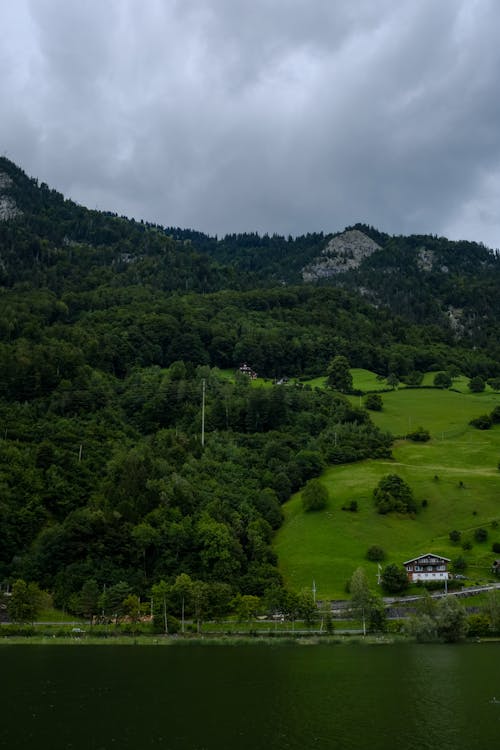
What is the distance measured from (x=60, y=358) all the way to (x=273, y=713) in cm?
14763

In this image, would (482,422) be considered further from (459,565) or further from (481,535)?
(459,565)

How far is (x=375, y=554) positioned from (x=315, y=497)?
21365mm

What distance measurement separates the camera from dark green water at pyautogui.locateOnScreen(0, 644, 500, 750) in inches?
1495

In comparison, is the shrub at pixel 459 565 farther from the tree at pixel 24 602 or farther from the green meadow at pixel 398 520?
the tree at pixel 24 602

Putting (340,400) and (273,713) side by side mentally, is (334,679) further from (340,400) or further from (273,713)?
(340,400)

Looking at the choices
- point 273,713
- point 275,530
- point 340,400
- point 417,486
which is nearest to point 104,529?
point 275,530

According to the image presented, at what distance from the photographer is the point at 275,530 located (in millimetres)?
138875

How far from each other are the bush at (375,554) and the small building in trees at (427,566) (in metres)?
5.33

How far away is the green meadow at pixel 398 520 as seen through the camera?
120m

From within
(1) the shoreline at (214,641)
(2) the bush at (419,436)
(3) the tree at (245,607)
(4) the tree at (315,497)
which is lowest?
(1) the shoreline at (214,641)

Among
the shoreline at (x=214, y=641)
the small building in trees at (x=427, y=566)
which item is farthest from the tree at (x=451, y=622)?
the small building in trees at (x=427, y=566)

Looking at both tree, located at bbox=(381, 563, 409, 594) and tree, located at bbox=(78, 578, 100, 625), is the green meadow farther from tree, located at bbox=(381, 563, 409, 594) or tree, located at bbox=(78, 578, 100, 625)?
tree, located at bbox=(78, 578, 100, 625)

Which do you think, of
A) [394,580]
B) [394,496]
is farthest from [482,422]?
[394,580]

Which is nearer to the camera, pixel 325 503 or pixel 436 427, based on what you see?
pixel 325 503
